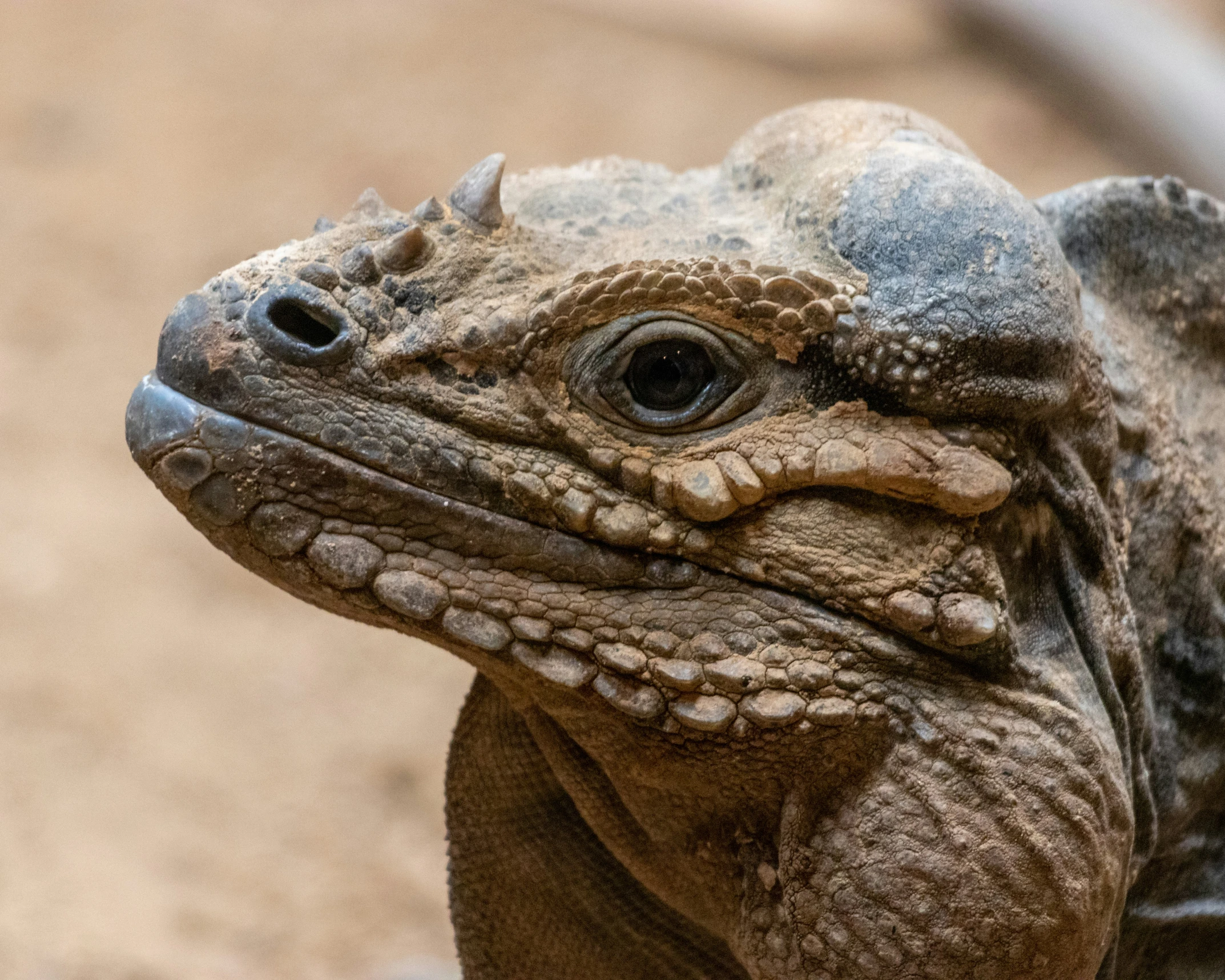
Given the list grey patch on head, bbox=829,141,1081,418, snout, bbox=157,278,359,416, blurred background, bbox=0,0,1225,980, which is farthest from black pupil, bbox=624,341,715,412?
blurred background, bbox=0,0,1225,980

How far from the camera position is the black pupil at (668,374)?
8.95 feet

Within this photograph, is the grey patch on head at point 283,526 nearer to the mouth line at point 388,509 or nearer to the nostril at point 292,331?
the mouth line at point 388,509

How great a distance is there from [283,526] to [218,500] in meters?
0.13

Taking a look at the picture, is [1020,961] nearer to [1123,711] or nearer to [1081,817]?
[1081,817]

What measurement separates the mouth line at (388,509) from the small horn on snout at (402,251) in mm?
391

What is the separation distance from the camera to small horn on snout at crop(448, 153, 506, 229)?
9.40 ft

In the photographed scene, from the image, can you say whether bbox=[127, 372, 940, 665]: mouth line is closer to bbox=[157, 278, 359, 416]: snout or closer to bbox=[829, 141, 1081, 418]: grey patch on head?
bbox=[157, 278, 359, 416]: snout

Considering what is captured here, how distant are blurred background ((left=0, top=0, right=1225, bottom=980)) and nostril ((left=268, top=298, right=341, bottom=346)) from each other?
3458 millimetres

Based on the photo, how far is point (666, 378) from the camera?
2.74 m

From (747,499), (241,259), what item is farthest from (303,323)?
(241,259)

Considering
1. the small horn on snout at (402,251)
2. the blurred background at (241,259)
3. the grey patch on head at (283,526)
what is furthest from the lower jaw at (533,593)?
the blurred background at (241,259)

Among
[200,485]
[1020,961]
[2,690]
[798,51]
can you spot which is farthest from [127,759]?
[798,51]

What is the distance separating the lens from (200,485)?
269 centimetres

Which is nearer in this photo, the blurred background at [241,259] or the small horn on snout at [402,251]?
the small horn on snout at [402,251]
